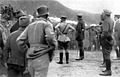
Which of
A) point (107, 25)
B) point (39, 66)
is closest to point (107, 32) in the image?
point (107, 25)

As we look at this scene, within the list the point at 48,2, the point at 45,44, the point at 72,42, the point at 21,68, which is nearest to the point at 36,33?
the point at 45,44

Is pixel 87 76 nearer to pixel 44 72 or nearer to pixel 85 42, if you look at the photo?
pixel 44 72

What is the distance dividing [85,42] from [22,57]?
15477 millimetres

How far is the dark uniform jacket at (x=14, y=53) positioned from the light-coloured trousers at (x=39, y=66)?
866 mm

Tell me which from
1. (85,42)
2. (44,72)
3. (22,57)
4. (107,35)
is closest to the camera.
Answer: (44,72)

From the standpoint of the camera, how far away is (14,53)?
6926mm

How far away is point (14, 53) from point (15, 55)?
0.17 ft

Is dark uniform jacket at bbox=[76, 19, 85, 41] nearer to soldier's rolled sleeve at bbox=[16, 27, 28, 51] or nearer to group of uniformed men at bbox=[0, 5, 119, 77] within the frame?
group of uniformed men at bbox=[0, 5, 119, 77]

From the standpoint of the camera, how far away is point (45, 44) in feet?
19.9

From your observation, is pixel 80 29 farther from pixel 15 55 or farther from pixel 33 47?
pixel 33 47

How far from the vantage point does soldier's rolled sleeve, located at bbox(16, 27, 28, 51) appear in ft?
20.5

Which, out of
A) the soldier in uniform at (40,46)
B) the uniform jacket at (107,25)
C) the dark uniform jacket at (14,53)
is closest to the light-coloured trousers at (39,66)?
the soldier in uniform at (40,46)

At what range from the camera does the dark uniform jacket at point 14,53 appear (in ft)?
22.5

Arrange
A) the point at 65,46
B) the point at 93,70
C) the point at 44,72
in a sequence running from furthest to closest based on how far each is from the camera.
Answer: the point at 65,46 → the point at 93,70 → the point at 44,72
